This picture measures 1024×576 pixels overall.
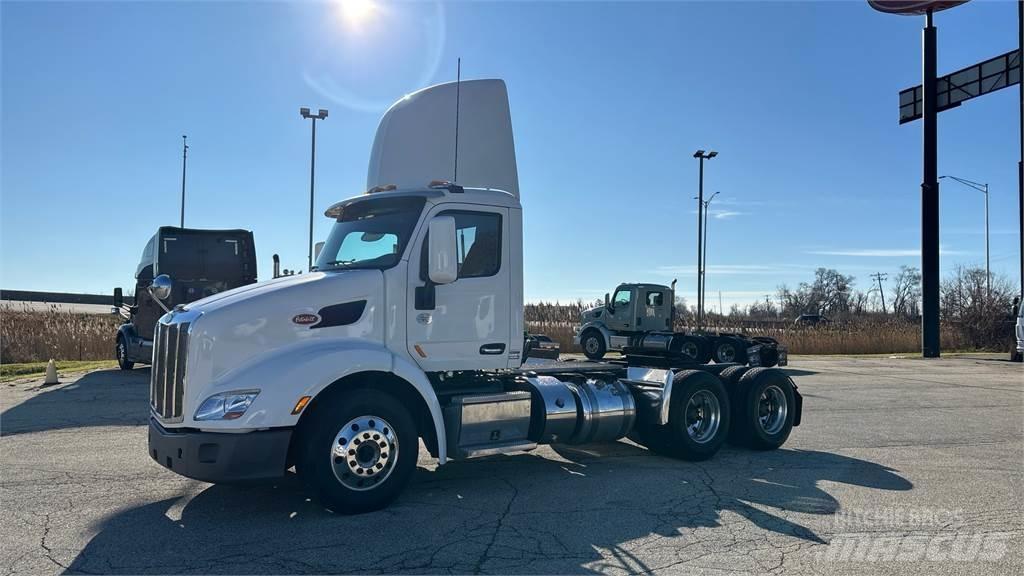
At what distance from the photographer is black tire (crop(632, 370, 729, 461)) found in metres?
8.37

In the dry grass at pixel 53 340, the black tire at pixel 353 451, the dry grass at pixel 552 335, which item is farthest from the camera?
the dry grass at pixel 552 335

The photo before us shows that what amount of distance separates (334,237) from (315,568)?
10.6 ft

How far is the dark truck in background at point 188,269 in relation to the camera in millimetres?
16672

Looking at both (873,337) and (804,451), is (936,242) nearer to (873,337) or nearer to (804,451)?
(873,337)

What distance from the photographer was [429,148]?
807 centimetres

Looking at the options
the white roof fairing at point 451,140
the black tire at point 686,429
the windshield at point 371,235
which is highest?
the white roof fairing at point 451,140

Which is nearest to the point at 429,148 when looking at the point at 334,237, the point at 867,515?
the point at 334,237

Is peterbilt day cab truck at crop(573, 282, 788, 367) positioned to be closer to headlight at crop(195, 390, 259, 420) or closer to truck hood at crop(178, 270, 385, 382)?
truck hood at crop(178, 270, 385, 382)

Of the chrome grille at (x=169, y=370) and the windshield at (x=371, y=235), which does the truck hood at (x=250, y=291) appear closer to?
the chrome grille at (x=169, y=370)

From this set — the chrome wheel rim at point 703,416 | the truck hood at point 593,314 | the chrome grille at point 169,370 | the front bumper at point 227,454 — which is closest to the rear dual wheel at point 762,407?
the chrome wheel rim at point 703,416

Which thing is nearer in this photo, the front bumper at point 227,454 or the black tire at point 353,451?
the front bumper at point 227,454

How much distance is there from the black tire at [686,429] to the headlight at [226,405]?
179 inches

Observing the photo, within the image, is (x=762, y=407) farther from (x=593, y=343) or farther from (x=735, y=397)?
(x=593, y=343)

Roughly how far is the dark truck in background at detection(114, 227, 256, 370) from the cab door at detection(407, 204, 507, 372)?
37.0 feet
